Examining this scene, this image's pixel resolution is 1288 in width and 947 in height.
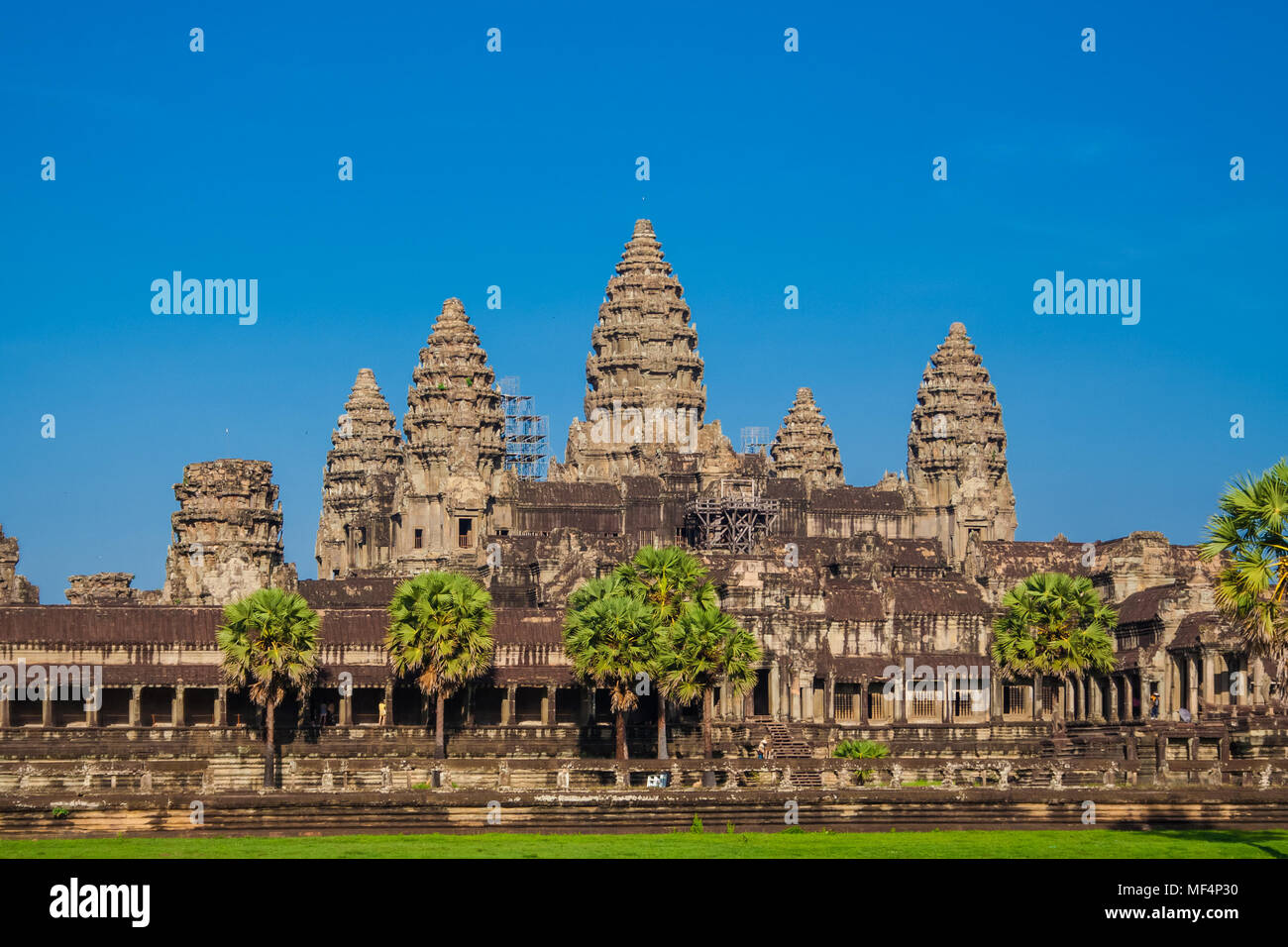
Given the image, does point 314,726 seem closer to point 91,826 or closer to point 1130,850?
point 91,826

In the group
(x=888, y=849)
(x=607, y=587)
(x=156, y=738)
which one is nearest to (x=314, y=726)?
(x=156, y=738)

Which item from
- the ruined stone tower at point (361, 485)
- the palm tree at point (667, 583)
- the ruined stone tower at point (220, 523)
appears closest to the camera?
the palm tree at point (667, 583)

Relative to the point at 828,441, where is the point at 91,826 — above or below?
below

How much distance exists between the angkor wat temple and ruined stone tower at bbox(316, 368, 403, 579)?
21 cm

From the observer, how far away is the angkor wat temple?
8575 centimetres

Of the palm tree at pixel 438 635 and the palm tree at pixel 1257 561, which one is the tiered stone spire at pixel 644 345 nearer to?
the palm tree at pixel 438 635

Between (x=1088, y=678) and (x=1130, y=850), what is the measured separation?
48295 millimetres

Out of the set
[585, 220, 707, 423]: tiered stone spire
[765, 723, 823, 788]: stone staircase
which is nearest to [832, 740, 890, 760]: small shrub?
[765, 723, 823, 788]: stone staircase

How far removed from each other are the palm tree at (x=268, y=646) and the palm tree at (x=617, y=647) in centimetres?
943

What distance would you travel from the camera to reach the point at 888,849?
1795 inches

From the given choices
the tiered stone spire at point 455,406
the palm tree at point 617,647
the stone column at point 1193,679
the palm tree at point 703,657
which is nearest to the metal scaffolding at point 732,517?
the tiered stone spire at point 455,406

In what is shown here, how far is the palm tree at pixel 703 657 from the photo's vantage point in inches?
3002

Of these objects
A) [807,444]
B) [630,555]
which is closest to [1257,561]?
[630,555]

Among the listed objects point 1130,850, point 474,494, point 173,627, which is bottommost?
point 1130,850
